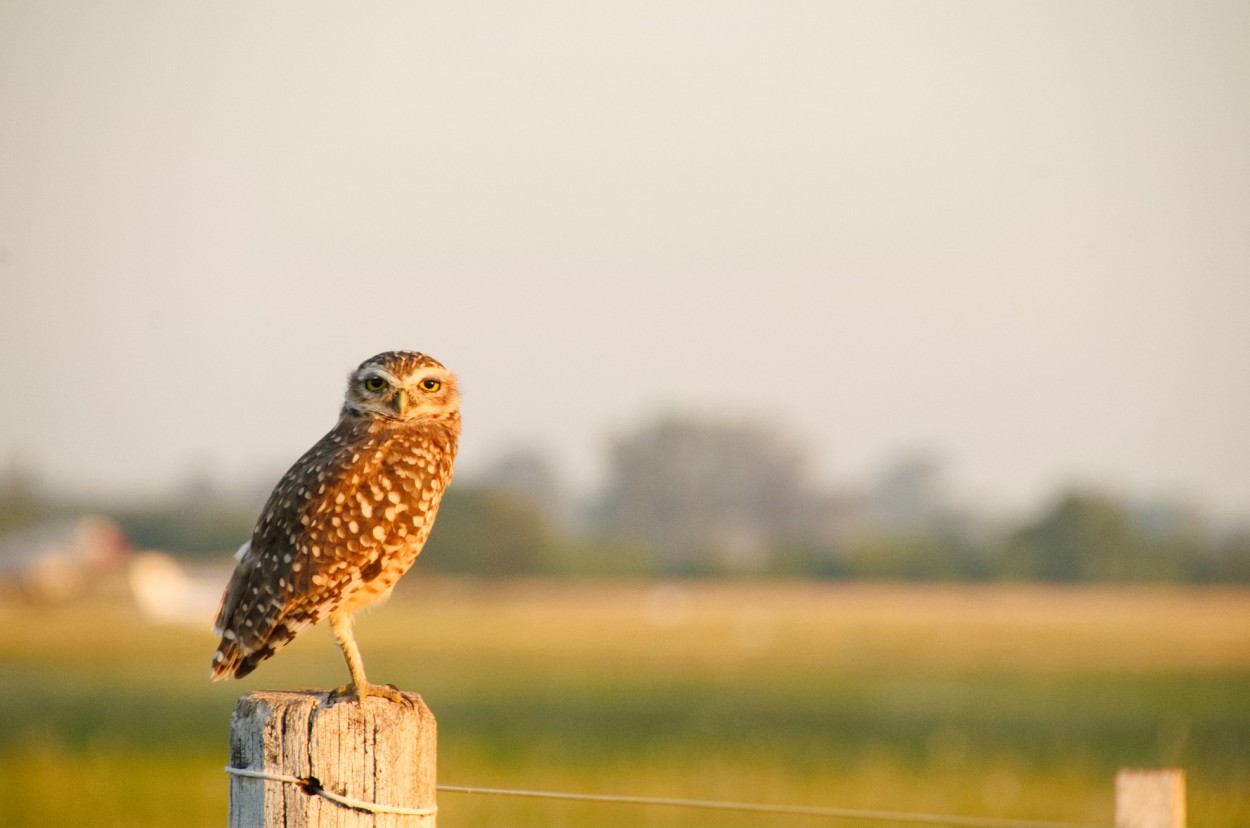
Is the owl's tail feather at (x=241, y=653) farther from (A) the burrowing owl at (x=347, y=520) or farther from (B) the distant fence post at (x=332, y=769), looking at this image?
(B) the distant fence post at (x=332, y=769)

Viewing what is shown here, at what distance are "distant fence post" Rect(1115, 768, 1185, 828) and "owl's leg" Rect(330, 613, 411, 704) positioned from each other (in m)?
1.80

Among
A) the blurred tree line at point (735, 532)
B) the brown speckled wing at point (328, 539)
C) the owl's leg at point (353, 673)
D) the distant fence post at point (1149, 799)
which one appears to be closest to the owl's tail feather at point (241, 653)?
the brown speckled wing at point (328, 539)

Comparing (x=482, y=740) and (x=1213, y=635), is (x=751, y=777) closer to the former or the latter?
(x=482, y=740)

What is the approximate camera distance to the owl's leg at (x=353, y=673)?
14.0ft

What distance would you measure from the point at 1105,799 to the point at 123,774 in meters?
10.1

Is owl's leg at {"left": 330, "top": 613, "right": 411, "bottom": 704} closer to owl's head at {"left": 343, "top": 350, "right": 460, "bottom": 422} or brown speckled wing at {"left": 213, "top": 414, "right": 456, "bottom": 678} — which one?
brown speckled wing at {"left": 213, "top": 414, "right": 456, "bottom": 678}

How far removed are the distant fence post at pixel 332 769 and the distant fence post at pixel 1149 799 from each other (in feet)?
5.71

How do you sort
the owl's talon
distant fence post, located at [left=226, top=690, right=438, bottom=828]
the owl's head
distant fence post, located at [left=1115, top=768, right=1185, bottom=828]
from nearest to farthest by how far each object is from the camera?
distant fence post, located at [left=226, top=690, right=438, bottom=828], distant fence post, located at [left=1115, top=768, right=1185, bottom=828], the owl's talon, the owl's head

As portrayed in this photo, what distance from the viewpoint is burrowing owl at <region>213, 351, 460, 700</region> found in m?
5.21

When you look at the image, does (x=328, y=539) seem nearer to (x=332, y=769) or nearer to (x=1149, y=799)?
(x=332, y=769)

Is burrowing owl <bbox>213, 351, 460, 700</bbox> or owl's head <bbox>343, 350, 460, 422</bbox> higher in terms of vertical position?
owl's head <bbox>343, 350, 460, 422</bbox>

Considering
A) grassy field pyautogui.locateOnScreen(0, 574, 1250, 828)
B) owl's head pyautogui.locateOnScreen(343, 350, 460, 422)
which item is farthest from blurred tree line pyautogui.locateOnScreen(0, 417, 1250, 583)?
owl's head pyautogui.locateOnScreen(343, 350, 460, 422)

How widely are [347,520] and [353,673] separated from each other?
2.71 feet

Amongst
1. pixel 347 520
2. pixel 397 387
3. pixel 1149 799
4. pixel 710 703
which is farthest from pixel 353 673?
pixel 710 703
